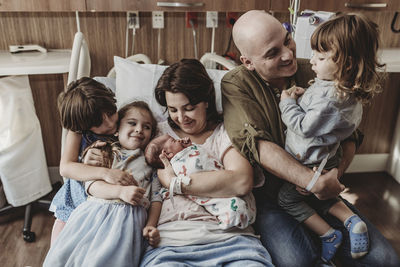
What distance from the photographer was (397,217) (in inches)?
101

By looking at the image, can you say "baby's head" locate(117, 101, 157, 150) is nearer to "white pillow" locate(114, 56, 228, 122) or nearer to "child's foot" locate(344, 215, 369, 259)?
"white pillow" locate(114, 56, 228, 122)

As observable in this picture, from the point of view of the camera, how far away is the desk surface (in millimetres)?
2070

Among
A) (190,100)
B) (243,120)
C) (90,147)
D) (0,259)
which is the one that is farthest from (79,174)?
(0,259)

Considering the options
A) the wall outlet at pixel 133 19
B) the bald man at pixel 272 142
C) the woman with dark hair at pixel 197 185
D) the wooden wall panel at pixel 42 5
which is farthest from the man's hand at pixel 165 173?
the wall outlet at pixel 133 19

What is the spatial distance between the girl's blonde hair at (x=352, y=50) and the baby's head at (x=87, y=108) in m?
0.80

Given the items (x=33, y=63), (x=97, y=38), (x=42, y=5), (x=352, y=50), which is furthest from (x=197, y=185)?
(x=97, y=38)

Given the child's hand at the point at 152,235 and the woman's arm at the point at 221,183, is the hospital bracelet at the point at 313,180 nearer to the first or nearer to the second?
the woman's arm at the point at 221,183

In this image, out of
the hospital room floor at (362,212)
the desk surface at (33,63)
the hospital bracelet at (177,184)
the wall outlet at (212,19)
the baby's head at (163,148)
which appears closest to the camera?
the hospital bracelet at (177,184)

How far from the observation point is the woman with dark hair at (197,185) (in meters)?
1.21

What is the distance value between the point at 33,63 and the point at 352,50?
5.73ft

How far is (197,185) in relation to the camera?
4.24 feet

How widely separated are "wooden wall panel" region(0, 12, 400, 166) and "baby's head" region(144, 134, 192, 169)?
4.56ft

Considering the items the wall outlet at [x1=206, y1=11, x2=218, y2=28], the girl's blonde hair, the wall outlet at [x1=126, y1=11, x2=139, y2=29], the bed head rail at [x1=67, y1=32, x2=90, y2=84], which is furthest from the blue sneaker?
the wall outlet at [x1=126, y1=11, x2=139, y2=29]

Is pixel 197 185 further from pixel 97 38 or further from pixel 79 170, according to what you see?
pixel 97 38
